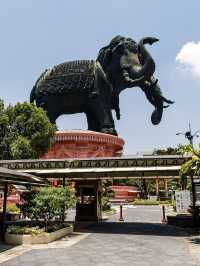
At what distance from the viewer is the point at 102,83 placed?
4816 centimetres

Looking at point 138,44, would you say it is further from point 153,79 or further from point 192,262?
point 192,262

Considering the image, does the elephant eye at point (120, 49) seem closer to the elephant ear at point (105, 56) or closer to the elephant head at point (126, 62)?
the elephant head at point (126, 62)

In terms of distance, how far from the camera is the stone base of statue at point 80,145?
2029 inches

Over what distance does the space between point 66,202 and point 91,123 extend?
36.1 meters

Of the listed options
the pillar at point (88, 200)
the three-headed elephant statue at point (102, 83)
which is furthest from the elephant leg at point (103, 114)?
the pillar at point (88, 200)

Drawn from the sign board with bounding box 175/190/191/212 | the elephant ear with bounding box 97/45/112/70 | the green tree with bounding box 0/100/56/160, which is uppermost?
the elephant ear with bounding box 97/45/112/70

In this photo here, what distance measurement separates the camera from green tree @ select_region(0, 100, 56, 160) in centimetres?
3591

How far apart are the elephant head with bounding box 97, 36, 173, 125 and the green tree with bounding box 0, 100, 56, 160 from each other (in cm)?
1418

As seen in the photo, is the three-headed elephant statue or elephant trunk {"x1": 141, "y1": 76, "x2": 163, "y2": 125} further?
elephant trunk {"x1": 141, "y1": 76, "x2": 163, "y2": 125}

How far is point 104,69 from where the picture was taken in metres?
48.4

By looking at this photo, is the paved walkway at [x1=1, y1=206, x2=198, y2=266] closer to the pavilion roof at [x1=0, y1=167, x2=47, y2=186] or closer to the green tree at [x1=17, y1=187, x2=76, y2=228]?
the green tree at [x1=17, y1=187, x2=76, y2=228]

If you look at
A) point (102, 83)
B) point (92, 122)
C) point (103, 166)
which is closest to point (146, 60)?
point (102, 83)

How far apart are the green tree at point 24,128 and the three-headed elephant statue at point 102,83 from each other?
11.8 meters

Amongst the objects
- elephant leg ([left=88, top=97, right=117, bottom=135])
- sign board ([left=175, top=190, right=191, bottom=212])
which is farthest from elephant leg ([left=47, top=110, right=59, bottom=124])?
sign board ([left=175, top=190, right=191, bottom=212])
